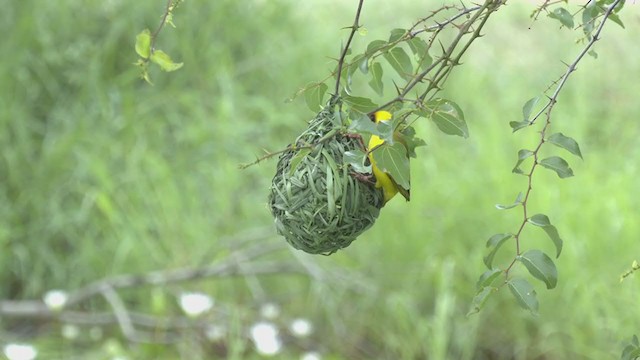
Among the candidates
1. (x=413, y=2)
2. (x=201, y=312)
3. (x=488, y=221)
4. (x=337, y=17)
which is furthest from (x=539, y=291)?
(x=413, y=2)

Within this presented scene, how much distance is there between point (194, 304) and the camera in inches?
107

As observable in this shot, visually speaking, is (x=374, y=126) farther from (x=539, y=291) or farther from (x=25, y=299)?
(x=25, y=299)

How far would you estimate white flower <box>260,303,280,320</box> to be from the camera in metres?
2.87

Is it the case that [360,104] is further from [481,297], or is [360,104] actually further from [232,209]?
[232,209]

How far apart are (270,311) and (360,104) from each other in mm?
1977

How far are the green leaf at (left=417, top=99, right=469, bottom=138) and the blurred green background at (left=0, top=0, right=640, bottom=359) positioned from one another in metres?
1.56

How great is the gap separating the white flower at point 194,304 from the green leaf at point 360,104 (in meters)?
A: 1.82

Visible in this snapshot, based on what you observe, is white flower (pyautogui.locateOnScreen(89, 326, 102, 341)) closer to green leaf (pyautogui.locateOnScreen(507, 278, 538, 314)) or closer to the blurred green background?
the blurred green background

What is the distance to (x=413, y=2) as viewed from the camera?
5.95 m

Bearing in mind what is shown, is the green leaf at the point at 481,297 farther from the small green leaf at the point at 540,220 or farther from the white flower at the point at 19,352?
the white flower at the point at 19,352

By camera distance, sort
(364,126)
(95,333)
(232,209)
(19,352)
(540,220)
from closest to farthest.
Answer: (364,126) < (540,220) < (19,352) < (95,333) < (232,209)

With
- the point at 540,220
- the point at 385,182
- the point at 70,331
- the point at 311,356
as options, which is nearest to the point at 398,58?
the point at 385,182

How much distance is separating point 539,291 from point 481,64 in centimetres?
260

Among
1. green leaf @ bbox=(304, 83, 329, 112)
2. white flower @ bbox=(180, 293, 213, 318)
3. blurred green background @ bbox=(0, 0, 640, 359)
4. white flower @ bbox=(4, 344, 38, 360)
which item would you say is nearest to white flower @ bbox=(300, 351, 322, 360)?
blurred green background @ bbox=(0, 0, 640, 359)
